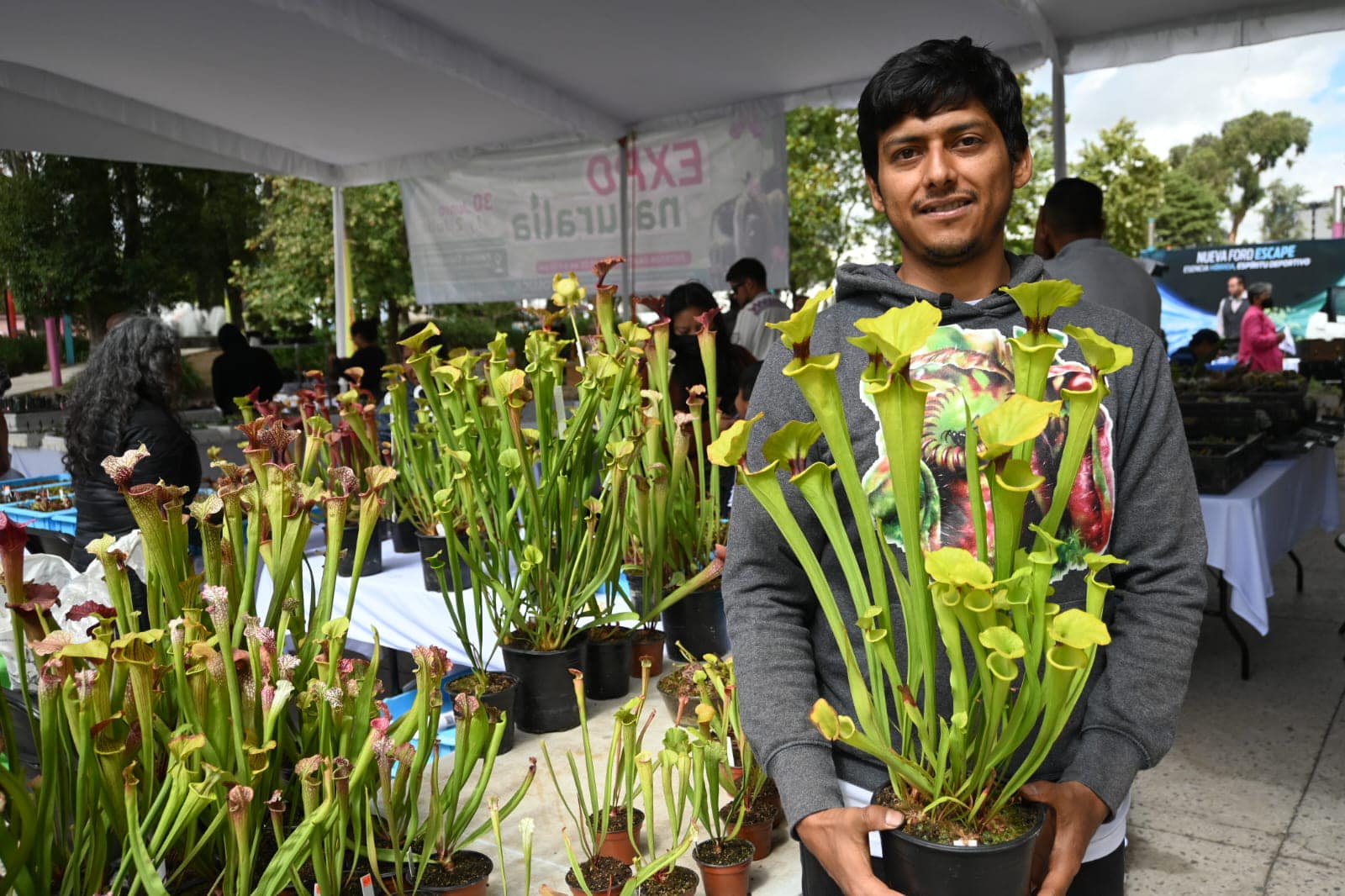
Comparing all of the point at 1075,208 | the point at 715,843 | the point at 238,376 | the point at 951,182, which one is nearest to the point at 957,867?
the point at 951,182

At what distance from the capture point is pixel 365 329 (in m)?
7.25

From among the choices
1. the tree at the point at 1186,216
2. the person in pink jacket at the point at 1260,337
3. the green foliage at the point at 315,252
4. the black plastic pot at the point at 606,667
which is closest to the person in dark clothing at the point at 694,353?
the black plastic pot at the point at 606,667

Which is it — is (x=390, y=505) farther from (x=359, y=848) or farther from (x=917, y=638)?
(x=917, y=638)

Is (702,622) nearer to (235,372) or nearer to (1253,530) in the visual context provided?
(1253,530)

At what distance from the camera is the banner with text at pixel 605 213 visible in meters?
6.61

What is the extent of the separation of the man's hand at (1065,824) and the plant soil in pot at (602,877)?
29.6 inches

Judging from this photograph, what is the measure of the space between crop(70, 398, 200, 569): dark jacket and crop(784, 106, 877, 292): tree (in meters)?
16.9

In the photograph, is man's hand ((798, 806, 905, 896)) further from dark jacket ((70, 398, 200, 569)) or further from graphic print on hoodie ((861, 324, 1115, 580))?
dark jacket ((70, 398, 200, 569))

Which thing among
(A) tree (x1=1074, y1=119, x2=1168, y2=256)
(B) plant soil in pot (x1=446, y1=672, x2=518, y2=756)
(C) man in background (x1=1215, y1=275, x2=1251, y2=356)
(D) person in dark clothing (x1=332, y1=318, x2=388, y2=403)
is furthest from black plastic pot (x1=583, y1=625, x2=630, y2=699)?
A: (A) tree (x1=1074, y1=119, x2=1168, y2=256)

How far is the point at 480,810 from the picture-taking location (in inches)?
73.1

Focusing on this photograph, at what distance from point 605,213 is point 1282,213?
62.6 m

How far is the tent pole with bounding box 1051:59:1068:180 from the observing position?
5.25 meters

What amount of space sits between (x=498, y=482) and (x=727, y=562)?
1188 millimetres

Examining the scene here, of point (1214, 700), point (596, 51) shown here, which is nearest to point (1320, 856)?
point (1214, 700)
